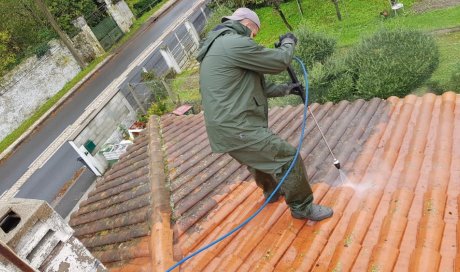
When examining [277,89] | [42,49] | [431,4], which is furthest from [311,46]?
[42,49]

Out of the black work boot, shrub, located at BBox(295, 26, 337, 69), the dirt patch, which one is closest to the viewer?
the black work boot

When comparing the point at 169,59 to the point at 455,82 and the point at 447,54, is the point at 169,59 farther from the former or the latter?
the point at 455,82

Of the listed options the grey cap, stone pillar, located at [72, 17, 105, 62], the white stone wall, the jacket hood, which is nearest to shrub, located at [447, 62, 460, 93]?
the grey cap

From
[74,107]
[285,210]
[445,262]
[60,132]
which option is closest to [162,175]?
[285,210]

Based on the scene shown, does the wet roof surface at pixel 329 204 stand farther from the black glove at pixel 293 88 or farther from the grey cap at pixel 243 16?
the grey cap at pixel 243 16

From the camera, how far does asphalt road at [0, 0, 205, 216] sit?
1539cm

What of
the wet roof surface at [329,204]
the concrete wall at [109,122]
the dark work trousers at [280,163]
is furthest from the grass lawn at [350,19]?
the dark work trousers at [280,163]

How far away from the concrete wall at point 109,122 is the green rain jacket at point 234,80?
38.8 ft

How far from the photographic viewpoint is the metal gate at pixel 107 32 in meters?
28.3

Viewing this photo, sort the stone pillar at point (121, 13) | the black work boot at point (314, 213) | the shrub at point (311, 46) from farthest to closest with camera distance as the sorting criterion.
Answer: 1. the stone pillar at point (121, 13)
2. the shrub at point (311, 46)
3. the black work boot at point (314, 213)

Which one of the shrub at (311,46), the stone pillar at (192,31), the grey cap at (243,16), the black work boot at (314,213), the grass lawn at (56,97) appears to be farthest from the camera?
the stone pillar at (192,31)

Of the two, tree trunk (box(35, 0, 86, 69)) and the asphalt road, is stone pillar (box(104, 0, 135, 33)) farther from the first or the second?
tree trunk (box(35, 0, 86, 69))

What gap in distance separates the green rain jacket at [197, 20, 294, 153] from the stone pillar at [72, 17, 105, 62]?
26.6m

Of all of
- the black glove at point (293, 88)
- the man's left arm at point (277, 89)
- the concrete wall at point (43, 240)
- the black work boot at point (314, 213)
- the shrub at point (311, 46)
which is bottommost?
the shrub at point (311, 46)
